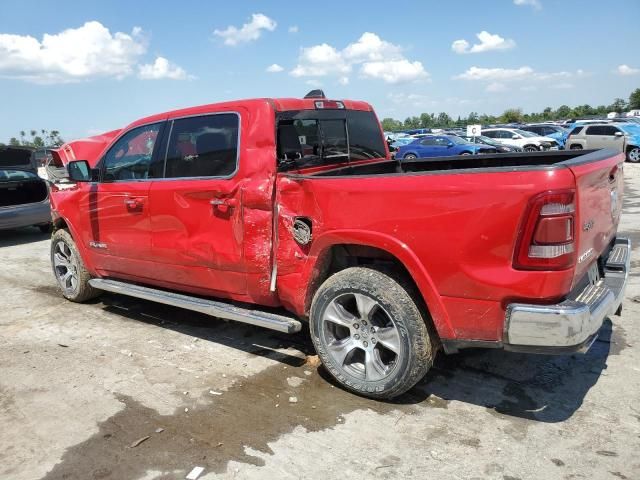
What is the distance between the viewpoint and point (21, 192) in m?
9.99

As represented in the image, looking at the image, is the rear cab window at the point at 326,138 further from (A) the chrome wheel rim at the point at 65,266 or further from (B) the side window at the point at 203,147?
(A) the chrome wheel rim at the point at 65,266

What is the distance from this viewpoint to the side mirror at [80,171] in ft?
16.8

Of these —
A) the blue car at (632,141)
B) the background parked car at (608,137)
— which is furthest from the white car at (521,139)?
the blue car at (632,141)

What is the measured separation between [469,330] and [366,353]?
75cm

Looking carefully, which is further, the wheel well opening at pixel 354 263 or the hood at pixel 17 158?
the hood at pixel 17 158

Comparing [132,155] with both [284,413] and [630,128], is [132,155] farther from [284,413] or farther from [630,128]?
[630,128]

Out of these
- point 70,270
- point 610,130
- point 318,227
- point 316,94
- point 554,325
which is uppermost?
point 316,94

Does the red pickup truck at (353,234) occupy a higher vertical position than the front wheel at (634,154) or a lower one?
higher

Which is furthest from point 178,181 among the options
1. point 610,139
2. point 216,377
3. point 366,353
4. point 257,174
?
point 610,139

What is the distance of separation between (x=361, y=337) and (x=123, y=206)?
2617 mm

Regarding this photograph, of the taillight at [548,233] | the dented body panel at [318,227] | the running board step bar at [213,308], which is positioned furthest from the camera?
the running board step bar at [213,308]

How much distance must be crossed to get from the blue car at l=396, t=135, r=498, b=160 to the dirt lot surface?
1996 cm

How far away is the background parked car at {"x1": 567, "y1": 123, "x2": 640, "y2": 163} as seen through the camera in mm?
22809

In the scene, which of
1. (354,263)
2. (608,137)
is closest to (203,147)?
(354,263)
